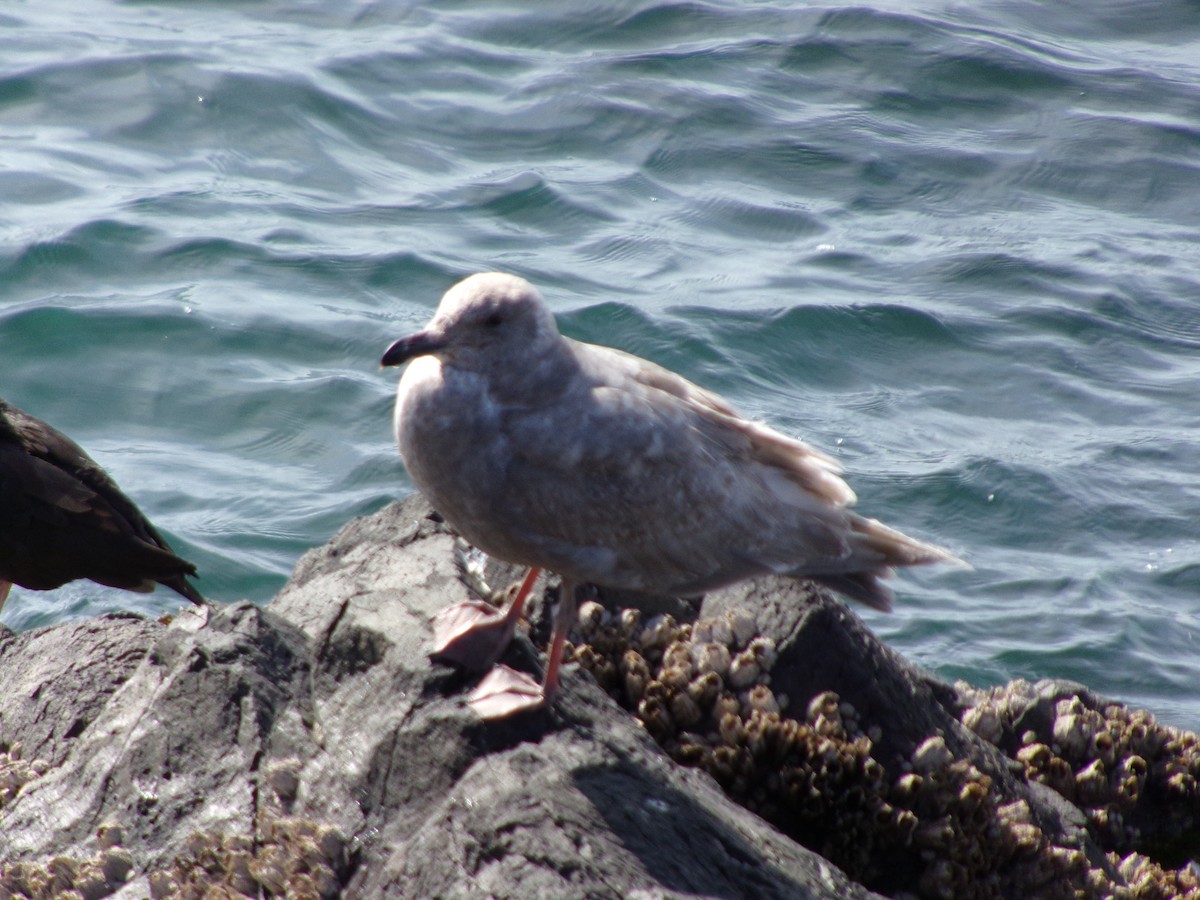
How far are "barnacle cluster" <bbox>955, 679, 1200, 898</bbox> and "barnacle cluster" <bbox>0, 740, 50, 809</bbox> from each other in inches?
145

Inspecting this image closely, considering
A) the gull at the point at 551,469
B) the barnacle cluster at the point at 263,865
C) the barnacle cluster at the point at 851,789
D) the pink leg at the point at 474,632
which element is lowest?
the barnacle cluster at the point at 851,789

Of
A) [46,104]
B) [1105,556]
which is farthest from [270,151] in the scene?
[1105,556]

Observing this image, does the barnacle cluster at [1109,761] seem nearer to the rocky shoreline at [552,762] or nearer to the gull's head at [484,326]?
the rocky shoreline at [552,762]

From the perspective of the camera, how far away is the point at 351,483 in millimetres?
9086

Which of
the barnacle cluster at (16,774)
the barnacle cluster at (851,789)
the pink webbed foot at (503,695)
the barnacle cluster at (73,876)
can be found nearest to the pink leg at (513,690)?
the pink webbed foot at (503,695)

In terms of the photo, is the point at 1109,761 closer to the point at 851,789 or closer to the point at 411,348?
the point at 851,789

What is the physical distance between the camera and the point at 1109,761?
5.78 meters

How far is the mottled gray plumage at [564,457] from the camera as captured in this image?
430cm

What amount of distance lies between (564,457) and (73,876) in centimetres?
189

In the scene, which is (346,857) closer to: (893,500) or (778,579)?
(778,579)

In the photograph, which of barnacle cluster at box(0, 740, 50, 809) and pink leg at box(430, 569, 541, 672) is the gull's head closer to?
pink leg at box(430, 569, 541, 672)

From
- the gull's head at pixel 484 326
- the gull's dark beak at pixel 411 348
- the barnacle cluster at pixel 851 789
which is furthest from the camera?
the barnacle cluster at pixel 851 789

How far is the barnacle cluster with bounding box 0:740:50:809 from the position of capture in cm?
457

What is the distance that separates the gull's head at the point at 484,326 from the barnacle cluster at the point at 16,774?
6.13 ft
